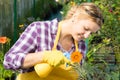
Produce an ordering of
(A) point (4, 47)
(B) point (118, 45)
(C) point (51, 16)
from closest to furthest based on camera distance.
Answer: (B) point (118, 45)
(A) point (4, 47)
(C) point (51, 16)

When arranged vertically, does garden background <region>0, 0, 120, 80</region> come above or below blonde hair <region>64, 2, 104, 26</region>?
below

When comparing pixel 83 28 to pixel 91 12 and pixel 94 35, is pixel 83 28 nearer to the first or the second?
pixel 91 12

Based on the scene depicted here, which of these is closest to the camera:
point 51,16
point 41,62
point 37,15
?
point 41,62

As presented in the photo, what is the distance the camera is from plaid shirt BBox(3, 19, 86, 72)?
3.28 metres

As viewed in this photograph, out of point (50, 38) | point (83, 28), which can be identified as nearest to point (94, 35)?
point (50, 38)

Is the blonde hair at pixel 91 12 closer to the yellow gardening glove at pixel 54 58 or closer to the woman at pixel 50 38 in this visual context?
the woman at pixel 50 38

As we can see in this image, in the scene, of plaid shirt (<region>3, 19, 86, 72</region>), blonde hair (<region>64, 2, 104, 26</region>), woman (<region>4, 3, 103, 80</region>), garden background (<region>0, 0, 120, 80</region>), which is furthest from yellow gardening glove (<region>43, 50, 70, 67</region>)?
garden background (<region>0, 0, 120, 80</region>)

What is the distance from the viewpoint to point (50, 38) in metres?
3.38

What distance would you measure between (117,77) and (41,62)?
64 centimetres

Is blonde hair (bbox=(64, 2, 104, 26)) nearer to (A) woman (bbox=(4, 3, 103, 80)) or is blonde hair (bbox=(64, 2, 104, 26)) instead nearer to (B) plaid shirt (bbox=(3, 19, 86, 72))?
(A) woman (bbox=(4, 3, 103, 80))

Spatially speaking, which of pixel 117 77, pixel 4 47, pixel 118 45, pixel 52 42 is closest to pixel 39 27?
pixel 52 42

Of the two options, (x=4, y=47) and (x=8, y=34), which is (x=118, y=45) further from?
(x=8, y=34)

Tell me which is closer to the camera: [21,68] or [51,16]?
[21,68]

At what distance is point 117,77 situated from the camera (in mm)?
2760
